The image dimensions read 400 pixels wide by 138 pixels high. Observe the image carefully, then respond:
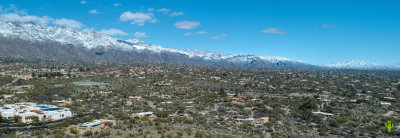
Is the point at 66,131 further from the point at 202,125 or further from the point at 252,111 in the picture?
the point at 252,111

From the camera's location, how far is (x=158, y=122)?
86.0 ft

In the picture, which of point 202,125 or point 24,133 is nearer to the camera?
point 24,133

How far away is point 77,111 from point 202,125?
49.8 ft

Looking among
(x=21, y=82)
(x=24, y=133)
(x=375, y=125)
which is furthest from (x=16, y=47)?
(x=375, y=125)

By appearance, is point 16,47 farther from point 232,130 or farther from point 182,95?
point 232,130

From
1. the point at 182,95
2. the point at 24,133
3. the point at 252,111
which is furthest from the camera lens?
the point at 182,95

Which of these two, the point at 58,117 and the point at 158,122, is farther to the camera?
the point at 58,117

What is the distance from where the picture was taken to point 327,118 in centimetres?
3120

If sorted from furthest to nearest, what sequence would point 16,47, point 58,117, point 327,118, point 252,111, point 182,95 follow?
point 16,47 < point 182,95 < point 252,111 < point 327,118 < point 58,117

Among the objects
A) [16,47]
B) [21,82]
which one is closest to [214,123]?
[21,82]

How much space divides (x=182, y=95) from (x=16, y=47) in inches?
6815

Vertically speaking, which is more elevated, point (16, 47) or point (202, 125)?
point (16, 47)

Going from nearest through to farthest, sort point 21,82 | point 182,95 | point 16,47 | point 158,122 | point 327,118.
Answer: point 158,122 → point 327,118 → point 182,95 → point 21,82 → point 16,47

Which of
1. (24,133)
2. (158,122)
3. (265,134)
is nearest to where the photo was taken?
(24,133)
